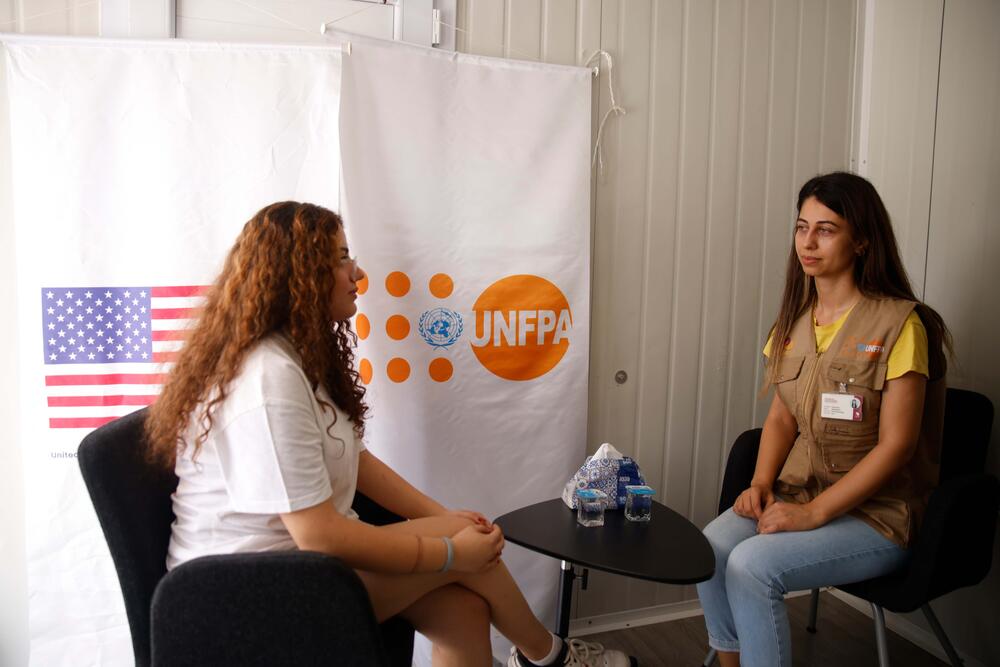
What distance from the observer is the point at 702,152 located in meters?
2.40

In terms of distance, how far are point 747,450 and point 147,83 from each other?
210 cm

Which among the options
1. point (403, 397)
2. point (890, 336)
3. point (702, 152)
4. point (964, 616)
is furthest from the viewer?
point (702, 152)

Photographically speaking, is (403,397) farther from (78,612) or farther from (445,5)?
(445,5)

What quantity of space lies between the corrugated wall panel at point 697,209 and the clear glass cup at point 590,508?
0.64 meters

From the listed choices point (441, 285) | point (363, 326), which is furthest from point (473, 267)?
point (363, 326)

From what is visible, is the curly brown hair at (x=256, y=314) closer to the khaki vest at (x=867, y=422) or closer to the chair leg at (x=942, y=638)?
the khaki vest at (x=867, y=422)

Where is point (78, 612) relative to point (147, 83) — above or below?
below

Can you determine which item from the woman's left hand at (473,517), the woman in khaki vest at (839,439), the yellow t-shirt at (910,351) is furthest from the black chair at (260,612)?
the yellow t-shirt at (910,351)

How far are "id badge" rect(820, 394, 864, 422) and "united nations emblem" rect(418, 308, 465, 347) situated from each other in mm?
1074

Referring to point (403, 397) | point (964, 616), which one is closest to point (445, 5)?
point (403, 397)

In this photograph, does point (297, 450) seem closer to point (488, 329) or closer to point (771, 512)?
point (488, 329)

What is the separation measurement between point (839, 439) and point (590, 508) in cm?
71

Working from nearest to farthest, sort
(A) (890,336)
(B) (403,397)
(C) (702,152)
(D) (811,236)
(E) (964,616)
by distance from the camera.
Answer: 1. (A) (890,336)
2. (D) (811,236)
3. (B) (403,397)
4. (E) (964,616)
5. (C) (702,152)

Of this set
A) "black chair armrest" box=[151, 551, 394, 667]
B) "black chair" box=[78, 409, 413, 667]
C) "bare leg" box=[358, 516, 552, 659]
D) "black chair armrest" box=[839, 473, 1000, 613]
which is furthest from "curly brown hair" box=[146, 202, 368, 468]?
"black chair armrest" box=[839, 473, 1000, 613]
